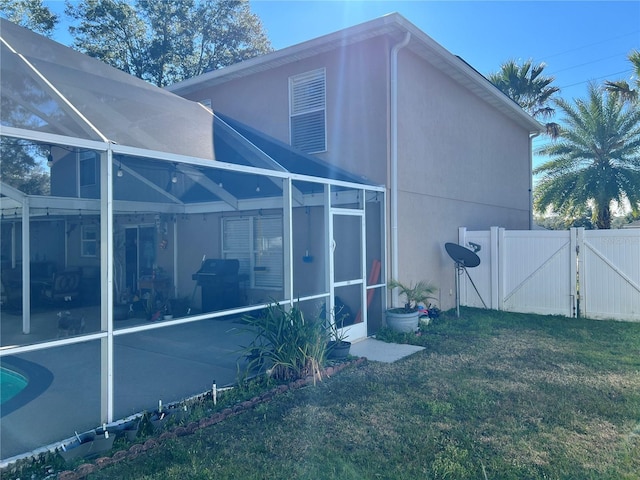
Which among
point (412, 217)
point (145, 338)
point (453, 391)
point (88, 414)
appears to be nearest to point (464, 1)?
point (412, 217)

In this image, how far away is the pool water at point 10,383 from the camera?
5.28 meters

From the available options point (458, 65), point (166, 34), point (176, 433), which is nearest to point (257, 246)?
point (458, 65)

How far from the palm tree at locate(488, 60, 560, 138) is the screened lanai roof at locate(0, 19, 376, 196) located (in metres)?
13.7

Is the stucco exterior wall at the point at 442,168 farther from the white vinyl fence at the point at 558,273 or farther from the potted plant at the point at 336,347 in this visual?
the potted plant at the point at 336,347

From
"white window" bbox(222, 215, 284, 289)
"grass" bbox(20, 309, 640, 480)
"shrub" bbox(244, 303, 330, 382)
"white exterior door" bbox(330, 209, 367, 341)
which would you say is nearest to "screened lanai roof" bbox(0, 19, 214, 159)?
"shrub" bbox(244, 303, 330, 382)

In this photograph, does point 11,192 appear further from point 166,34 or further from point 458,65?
point 166,34

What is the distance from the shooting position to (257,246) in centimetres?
966

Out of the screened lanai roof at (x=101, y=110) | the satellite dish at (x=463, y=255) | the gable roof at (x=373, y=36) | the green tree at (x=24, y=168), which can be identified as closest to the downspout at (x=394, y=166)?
the gable roof at (x=373, y=36)

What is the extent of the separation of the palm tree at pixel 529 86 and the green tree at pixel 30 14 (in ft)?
56.7

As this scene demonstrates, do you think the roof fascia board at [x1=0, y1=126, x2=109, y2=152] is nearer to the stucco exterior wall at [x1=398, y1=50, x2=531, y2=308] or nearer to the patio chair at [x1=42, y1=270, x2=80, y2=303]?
the stucco exterior wall at [x1=398, y1=50, x2=531, y2=308]

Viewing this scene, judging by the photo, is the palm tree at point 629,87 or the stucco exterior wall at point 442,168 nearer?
the stucco exterior wall at point 442,168

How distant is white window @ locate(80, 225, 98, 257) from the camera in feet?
41.5

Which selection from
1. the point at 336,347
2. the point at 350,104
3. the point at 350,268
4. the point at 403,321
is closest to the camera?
the point at 336,347

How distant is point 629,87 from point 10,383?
18267 mm
